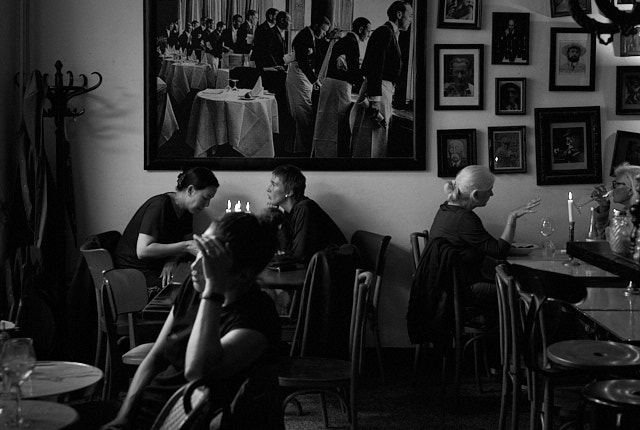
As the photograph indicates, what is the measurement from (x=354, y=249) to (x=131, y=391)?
2466 mm

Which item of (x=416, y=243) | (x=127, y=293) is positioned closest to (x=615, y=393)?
(x=127, y=293)

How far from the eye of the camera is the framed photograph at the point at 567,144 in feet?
20.6

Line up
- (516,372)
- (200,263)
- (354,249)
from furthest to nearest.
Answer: (354,249) < (516,372) < (200,263)

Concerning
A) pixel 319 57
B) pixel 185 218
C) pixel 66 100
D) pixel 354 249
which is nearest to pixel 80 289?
pixel 185 218

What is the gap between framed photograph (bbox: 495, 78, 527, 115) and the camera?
623 centimetres

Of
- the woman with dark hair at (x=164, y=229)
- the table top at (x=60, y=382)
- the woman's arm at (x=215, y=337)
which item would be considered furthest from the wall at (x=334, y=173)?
the woman's arm at (x=215, y=337)

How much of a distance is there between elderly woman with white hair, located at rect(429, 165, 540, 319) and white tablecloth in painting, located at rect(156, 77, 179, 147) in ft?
6.21

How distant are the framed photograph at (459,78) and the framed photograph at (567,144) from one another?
1.54 ft

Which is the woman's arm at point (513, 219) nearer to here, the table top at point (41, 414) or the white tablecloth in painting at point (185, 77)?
the white tablecloth in painting at point (185, 77)

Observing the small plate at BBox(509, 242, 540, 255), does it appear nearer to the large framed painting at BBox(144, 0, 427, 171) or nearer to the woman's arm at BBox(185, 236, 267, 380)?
the large framed painting at BBox(144, 0, 427, 171)

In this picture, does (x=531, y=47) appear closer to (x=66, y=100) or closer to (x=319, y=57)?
(x=319, y=57)

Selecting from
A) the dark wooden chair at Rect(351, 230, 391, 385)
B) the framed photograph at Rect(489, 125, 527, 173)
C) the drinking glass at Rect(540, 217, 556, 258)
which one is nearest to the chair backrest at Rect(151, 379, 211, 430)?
the dark wooden chair at Rect(351, 230, 391, 385)

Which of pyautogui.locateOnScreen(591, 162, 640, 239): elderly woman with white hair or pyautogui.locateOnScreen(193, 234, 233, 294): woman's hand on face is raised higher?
pyautogui.locateOnScreen(591, 162, 640, 239): elderly woman with white hair

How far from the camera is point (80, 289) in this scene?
573cm
